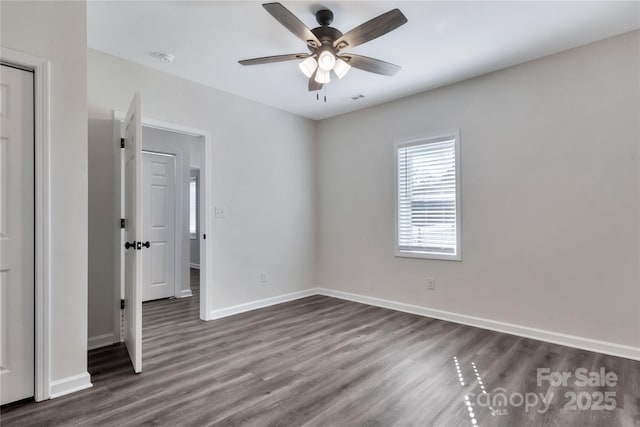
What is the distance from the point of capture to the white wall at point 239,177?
3.04 metres

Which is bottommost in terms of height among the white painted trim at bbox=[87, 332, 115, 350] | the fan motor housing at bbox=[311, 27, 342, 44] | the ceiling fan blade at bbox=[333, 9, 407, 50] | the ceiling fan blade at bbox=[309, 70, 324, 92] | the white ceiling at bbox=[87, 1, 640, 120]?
the white painted trim at bbox=[87, 332, 115, 350]

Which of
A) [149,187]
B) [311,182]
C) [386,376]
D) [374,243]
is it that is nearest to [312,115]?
[311,182]

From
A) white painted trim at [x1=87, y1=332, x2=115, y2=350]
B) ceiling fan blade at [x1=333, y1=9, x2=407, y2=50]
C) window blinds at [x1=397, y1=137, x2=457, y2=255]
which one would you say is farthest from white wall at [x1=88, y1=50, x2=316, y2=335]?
ceiling fan blade at [x1=333, y1=9, x2=407, y2=50]

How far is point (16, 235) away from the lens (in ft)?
6.70

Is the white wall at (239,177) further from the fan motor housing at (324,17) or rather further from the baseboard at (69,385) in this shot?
the fan motor housing at (324,17)

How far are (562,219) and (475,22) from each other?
1.87 meters

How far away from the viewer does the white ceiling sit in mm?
2373

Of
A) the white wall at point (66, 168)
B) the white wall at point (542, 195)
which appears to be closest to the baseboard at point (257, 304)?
the white wall at point (542, 195)

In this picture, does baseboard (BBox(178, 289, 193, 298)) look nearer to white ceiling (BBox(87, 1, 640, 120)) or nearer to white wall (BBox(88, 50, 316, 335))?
white wall (BBox(88, 50, 316, 335))

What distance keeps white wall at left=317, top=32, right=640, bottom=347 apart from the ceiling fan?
1416 millimetres

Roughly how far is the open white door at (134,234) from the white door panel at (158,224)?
1824 millimetres

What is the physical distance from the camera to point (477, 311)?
3.54m

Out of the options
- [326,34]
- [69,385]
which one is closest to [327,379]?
[69,385]

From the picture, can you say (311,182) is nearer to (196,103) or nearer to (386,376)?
(196,103)
